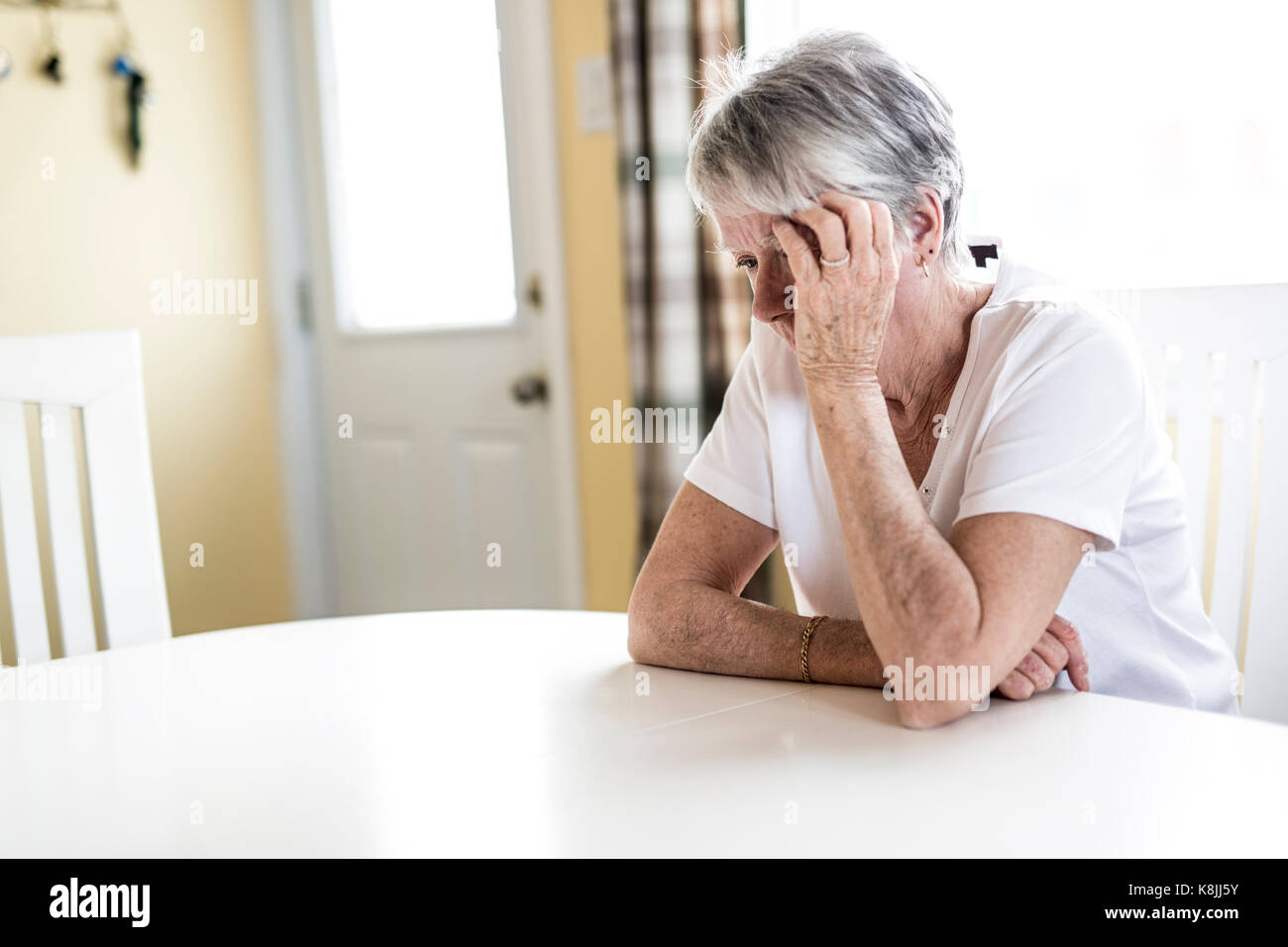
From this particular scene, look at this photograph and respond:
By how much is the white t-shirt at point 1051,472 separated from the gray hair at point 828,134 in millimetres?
175

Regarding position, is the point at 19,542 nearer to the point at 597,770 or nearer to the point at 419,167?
the point at 597,770

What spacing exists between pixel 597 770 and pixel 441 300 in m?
2.30

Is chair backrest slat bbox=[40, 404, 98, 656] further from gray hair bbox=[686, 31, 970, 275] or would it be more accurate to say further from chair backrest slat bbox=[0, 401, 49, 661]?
gray hair bbox=[686, 31, 970, 275]

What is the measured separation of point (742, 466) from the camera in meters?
1.28

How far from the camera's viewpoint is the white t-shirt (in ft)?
3.23

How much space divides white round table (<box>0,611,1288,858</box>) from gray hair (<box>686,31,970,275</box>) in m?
0.47

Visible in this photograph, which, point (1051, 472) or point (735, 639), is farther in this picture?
point (735, 639)

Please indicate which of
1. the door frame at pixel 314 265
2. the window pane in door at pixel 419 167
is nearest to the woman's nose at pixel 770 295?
the door frame at pixel 314 265

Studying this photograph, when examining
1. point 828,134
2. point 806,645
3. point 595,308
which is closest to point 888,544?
point 806,645

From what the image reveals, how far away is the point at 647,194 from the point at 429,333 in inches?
32.9

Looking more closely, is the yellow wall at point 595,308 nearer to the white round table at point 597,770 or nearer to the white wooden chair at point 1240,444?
the white wooden chair at point 1240,444

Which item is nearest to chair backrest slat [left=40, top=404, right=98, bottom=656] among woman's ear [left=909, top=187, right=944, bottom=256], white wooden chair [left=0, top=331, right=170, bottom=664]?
white wooden chair [left=0, top=331, right=170, bottom=664]

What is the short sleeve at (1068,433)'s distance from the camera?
0.96 metres
